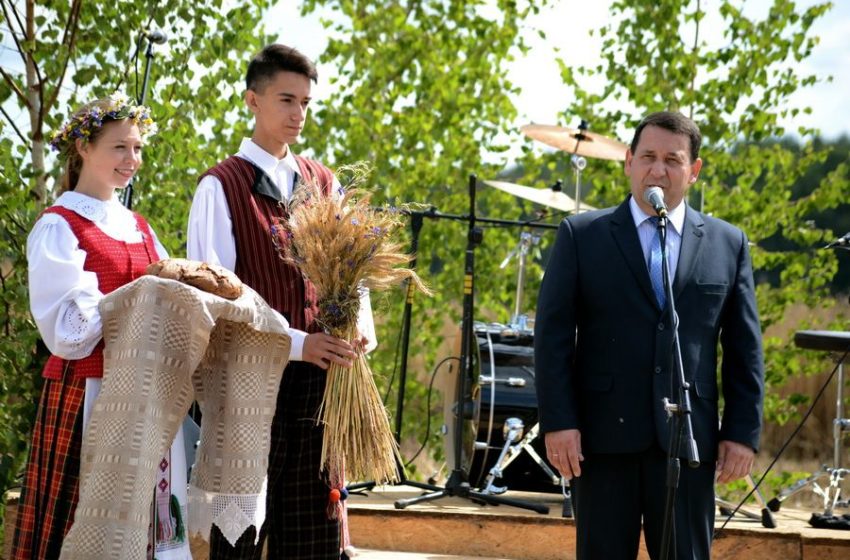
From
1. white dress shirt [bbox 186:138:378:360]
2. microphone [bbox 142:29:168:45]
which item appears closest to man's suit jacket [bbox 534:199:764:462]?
white dress shirt [bbox 186:138:378:360]

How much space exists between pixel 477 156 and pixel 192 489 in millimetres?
6062

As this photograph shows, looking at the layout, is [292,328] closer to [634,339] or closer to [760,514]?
[634,339]

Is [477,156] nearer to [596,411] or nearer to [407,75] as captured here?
[407,75]

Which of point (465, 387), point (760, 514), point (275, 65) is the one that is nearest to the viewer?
point (275, 65)

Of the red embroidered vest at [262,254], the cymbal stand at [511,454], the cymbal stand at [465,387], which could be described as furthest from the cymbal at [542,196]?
the red embroidered vest at [262,254]

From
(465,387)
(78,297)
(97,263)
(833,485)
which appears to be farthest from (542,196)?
(78,297)

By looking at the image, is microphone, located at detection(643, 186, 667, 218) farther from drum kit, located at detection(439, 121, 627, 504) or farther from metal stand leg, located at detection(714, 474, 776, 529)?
drum kit, located at detection(439, 121, 627, 504)

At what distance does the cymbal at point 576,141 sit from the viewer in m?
6.93

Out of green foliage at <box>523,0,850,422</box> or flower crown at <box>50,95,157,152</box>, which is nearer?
flower crown at <box>50,95,157,152</box>

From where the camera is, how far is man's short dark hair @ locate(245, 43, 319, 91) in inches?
136

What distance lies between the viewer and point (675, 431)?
300cm

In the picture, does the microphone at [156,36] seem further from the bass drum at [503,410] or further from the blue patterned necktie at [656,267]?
the bass drum at [503,410]

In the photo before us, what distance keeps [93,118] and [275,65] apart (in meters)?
0.54

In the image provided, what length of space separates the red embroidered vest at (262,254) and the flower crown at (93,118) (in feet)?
1.05
